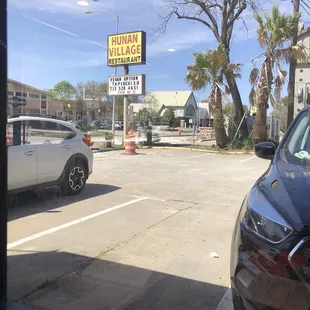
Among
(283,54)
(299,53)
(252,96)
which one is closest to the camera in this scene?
(299,53)

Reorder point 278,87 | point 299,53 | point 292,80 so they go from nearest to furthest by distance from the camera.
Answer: point 299,53
point 278,87
point 292,80

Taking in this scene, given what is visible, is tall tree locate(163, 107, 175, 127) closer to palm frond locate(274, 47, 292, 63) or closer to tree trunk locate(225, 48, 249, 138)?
tree trunk locate(225, 48, 249, 138)

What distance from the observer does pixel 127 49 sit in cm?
2133

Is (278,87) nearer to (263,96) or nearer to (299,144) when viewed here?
(263,96)

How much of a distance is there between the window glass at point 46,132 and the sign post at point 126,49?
13979 millimetres

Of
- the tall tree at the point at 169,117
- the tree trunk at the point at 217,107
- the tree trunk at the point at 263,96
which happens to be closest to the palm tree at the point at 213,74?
the tree trunk at the point at 217,107

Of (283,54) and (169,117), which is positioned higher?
(283,54)

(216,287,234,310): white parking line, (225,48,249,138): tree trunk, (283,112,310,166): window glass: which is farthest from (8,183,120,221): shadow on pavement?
(225,48,249,138): tree trunk

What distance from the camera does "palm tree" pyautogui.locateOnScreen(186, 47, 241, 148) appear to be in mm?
20125

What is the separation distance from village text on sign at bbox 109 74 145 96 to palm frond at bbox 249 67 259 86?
576cm

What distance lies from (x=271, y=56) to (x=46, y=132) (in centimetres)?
1485

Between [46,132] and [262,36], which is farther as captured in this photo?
[262,36]

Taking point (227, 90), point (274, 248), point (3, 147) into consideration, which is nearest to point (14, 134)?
point (3, 147)

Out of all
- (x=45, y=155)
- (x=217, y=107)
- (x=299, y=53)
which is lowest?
(x=45, y=155)
